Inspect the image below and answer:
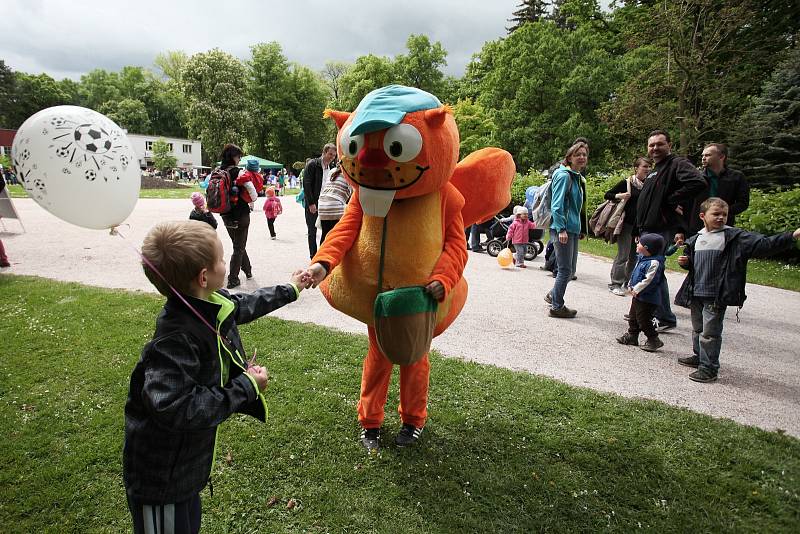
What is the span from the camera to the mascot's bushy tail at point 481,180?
3025 millimetres

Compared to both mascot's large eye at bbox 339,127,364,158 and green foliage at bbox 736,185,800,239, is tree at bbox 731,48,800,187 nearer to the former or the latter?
green foliage at bbox 736,185,800,239

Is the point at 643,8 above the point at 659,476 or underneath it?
above

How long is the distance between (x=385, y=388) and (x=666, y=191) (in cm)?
426

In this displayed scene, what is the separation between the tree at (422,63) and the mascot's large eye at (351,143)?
3380 centimetres

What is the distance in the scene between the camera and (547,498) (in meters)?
2.65

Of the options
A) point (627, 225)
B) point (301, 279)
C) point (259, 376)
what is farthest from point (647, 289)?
point (259, 376)

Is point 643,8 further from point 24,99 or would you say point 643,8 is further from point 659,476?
point 24,99

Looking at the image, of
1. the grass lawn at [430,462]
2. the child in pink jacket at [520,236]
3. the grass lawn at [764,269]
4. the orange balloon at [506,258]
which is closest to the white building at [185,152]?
the grass lawn at [764,269]

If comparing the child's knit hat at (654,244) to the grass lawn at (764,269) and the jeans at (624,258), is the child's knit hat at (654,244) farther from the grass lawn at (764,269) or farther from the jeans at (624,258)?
the grass lawn at (764,269)

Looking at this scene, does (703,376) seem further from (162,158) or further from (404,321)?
(162,158)

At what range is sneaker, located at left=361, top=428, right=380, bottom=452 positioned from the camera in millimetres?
3066

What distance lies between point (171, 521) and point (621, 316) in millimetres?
5930

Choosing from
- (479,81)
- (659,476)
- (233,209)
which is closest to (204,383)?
(659,476)

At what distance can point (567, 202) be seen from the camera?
18.9 feet
